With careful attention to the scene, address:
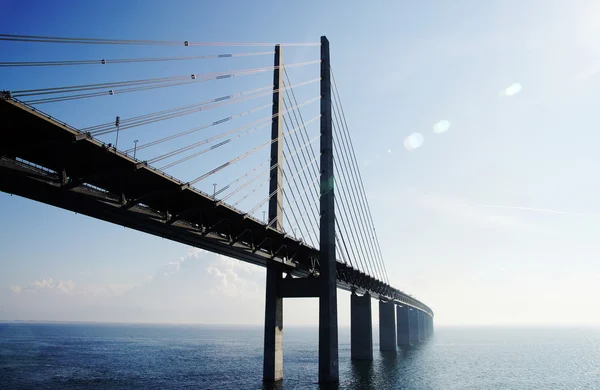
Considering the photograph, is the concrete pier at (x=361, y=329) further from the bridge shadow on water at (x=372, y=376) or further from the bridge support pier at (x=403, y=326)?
the bridge support pier at (x=403, y=326)

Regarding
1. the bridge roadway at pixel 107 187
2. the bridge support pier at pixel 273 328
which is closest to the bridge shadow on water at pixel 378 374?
the bridge support pier at pixel 273 328

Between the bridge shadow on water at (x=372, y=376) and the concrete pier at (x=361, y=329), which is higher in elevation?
the concrete pier at (x=361, y=329)

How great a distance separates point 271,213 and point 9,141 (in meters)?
25.9

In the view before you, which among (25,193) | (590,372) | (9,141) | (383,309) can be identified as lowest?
(590,372)

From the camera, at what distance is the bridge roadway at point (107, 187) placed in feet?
66.3

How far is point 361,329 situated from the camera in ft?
232

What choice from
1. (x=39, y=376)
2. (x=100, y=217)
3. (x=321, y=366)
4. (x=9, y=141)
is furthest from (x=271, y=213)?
(x=39, y=376)

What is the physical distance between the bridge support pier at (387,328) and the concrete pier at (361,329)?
2174 centimetres

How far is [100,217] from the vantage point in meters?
27.0

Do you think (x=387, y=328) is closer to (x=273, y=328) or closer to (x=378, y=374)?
(x=378, y=374)

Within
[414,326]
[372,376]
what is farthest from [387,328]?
[414,326]

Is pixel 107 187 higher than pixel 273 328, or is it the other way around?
pixel 107 187

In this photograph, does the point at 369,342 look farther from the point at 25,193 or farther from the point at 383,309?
the point at 25,193

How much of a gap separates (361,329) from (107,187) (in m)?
54.7
